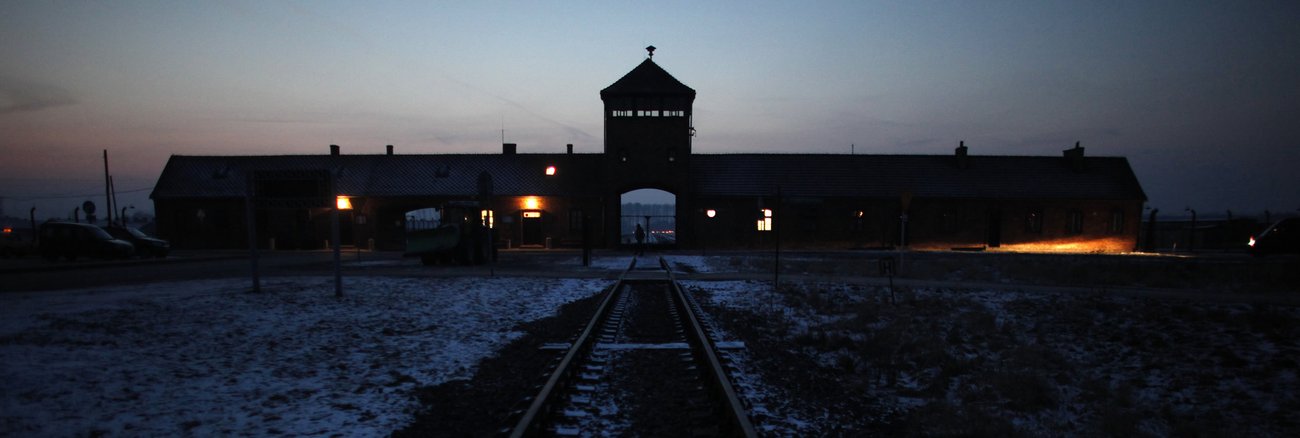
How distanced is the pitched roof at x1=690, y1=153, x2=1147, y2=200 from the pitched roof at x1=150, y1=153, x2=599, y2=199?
8869 millimetres

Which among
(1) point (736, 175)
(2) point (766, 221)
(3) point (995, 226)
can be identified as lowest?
(3) point (995, 226)

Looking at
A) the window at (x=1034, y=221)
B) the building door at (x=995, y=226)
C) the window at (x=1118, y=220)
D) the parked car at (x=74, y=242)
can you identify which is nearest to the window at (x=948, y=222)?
the building door at (x=995, y=226)

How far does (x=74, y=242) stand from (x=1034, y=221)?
4977 centimetres

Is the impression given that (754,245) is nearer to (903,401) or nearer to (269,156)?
(903,401)

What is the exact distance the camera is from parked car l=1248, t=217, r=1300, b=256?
2314 centimetres

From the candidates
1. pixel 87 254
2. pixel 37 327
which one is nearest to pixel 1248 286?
pixel 37 327

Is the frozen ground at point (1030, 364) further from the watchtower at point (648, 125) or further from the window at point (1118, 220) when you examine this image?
the window at point (1118, 220)

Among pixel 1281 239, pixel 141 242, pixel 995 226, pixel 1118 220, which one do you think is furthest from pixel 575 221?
pixel 1118 220

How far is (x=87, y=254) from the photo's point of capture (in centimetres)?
2141

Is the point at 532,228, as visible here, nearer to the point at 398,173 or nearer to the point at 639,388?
the point at 398,173

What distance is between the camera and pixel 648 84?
29641mm

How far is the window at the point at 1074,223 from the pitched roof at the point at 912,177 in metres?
1.24

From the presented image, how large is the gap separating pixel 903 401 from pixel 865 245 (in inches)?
1143

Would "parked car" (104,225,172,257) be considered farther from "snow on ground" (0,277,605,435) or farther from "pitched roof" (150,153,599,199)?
"snow on ground" (0,277,605,435)
